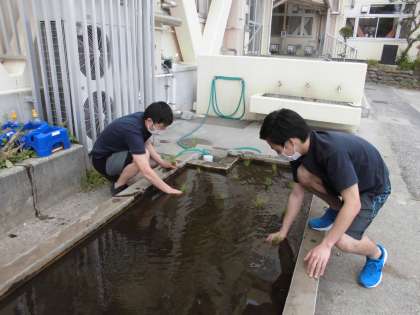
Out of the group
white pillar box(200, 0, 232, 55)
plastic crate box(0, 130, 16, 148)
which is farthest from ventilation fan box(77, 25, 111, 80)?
white pillar box(200, 0, 232, 55)

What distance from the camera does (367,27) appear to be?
63.8ft

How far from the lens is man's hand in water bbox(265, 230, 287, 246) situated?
2.68 m

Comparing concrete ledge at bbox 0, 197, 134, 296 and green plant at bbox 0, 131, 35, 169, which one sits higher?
green plant at bbox 0, 131, 35, 169

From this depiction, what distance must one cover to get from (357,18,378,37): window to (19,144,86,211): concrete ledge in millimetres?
20576

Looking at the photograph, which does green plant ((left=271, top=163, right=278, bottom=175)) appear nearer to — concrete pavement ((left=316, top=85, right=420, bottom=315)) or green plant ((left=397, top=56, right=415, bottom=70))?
concrete pavement ((left=316, top=85, right=420, bottom=315))

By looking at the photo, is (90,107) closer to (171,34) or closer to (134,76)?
(134,76)

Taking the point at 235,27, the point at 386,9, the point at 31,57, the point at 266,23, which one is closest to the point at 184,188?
the point at 31,57

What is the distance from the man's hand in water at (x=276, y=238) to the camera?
8.80ft

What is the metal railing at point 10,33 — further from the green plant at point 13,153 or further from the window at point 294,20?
the window at point 294,20

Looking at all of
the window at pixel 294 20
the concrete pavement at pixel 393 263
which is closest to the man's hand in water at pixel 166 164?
the concrete pavement at pixel 393 263

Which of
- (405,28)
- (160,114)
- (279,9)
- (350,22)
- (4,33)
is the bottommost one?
(160,114)

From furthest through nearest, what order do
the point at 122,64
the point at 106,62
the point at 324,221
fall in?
1. the point at 122,64
2. the point at 106,62
3. the point at 324,221

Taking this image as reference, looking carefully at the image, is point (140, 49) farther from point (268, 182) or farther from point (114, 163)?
point (268, 182)

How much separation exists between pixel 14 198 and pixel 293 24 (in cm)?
2098
